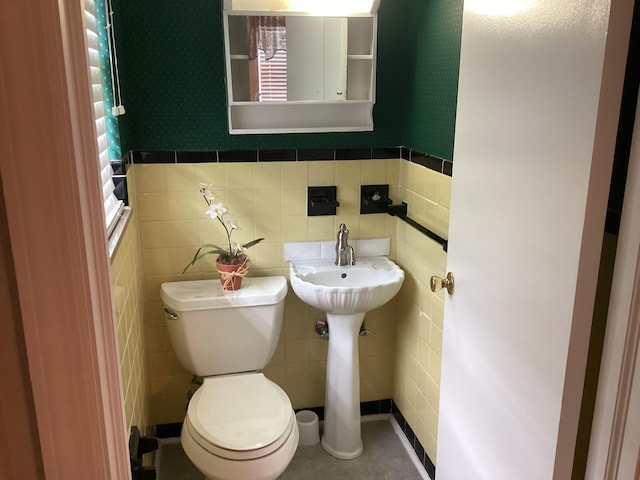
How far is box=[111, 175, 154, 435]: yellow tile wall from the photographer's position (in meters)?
1.66

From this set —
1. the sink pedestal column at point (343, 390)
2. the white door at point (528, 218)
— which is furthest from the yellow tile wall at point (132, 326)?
the white door at point (528, 218)

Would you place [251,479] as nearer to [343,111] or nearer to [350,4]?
Answer: [343,111]

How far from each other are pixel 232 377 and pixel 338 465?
25.0 inches

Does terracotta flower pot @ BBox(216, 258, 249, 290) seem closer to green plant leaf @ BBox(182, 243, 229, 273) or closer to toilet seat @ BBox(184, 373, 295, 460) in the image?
green plant leaf @ BBox(182, 243, 229, 273)

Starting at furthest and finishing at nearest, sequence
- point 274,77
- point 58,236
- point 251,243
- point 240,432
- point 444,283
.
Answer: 1. point 251,243
2. point 274,77
3. point 240,432
4. point 444,283
5. point 58,236

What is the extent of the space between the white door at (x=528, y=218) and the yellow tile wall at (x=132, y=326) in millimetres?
920

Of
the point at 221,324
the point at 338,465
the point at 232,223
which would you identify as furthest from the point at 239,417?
the point at 232,223

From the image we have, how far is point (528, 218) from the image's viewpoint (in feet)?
3.72

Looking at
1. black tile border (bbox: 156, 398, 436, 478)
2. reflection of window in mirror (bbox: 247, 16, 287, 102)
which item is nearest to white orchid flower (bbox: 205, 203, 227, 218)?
reflection of window in mirror (bbox: 247, 16, 287, 102)

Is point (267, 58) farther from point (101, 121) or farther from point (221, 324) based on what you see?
point (221, 324)

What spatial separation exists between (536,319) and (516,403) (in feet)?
0.71

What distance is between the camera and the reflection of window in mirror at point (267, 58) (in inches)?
86.4

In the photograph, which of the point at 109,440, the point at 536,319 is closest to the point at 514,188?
the point at 536,319

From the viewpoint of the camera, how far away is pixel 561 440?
1.08m
